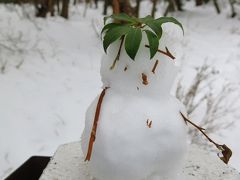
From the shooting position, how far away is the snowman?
75cm

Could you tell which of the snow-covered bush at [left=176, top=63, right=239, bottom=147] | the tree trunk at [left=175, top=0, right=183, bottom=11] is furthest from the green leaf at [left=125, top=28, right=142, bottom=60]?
the tree trunk at [left=175, top=0, right=183, bottom=11]

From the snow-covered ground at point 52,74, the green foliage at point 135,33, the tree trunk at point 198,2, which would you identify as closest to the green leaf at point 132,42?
the green foliage at point 135,33

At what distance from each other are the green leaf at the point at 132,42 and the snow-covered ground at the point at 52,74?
75cm

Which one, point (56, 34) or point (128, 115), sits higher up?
point (128, 115)

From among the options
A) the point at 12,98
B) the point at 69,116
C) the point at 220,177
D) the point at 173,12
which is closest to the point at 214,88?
the point at 69,116

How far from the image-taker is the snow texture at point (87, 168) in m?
0.96

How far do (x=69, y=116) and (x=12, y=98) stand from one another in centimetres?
33

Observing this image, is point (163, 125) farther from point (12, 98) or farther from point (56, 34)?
point (56, 34)

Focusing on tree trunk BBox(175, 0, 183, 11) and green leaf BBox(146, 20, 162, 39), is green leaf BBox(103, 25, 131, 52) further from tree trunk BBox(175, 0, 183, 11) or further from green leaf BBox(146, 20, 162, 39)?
tree trunk BBox(175, 0, 183, 11)

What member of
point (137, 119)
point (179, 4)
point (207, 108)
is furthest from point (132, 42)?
point (179, 4)

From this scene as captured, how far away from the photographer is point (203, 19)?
4.82m

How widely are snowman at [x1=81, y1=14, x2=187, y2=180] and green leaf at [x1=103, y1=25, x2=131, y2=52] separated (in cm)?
3

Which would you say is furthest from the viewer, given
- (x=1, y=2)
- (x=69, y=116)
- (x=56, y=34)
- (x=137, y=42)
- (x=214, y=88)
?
(x=1, y=2)

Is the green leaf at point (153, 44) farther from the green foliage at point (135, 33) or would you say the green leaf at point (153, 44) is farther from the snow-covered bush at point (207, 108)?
the snow-covered bush at point (207, 108)
